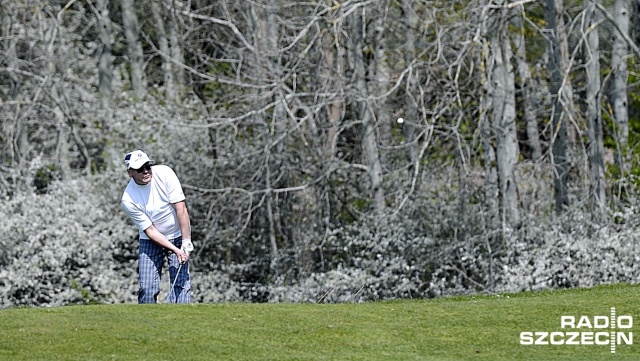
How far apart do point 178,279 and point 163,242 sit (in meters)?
0.47

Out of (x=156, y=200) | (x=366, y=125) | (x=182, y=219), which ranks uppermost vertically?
(x=366, y=125)

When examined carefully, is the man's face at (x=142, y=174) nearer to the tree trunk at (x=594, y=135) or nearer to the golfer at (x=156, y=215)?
the golfer at (x=156, y=215)

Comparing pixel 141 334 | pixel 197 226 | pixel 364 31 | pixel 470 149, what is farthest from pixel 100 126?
pixel 141 334

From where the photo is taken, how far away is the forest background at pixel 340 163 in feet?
50.1

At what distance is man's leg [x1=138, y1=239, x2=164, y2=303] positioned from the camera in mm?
10023

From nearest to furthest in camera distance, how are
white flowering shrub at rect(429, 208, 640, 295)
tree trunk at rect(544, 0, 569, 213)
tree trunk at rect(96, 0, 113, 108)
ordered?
white flowering shrub at rect(429, 208, 640, 295), tree trunk at rect(544, 0, 569, 213), tree trunk at rect(96, 0, 113, 108)

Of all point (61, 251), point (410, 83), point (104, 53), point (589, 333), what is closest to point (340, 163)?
point (410, 83)

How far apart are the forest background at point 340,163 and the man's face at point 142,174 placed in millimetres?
5204

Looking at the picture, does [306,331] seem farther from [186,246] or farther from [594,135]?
[594,135]

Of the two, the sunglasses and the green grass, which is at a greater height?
the sunglasses

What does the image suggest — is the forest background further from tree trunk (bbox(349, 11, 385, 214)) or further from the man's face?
the man's face

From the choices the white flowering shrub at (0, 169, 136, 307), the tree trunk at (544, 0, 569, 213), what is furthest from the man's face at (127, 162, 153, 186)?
the tree trunk at (544, 0, 569, 213)

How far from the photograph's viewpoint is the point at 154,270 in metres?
10.1

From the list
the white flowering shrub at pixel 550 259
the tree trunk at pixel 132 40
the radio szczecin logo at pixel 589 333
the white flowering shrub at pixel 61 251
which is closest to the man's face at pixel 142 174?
the radio szczecin logo at pixel 589 333
